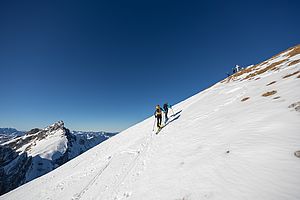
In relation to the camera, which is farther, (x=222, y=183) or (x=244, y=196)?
(x=222, y=183)

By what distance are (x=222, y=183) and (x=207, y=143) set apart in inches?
149

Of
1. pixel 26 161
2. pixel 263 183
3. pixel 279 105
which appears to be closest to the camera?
pixel 263 183

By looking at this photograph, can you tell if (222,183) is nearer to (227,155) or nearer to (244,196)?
(244,196)

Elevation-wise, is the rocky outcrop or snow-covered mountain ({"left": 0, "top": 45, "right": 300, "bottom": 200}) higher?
snow-covered mountain ({"left": 0, "top": 45, "right": 300, "bottom": 200})

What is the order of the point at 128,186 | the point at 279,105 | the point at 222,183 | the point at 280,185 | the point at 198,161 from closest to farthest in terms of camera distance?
the point at 280,185, the point at 222,183, the point at 198,161, the point at 128,186, the point at 279,105

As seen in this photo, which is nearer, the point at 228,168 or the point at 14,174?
the point at 228,168

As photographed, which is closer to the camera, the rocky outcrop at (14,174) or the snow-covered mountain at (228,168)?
the snow-covered mountain at (228,168)

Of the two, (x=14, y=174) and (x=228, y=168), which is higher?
(x=228, y=168)

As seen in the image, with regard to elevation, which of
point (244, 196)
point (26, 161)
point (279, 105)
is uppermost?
point (279, 105)

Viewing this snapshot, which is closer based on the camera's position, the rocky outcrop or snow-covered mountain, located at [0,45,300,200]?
snow-covered mountain, located at [0,45,300,200]

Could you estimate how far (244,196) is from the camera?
179 inches

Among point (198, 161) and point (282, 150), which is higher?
point (282, 150)

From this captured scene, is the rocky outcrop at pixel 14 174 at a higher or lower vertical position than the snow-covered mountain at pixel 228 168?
lower

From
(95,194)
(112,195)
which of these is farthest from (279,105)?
(95,194)
